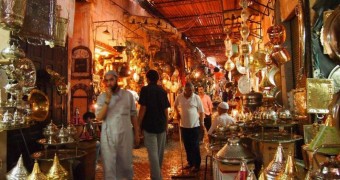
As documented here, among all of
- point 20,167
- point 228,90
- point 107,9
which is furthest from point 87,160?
point 228,90

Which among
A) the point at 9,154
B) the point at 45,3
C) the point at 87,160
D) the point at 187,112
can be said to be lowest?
the point at 87,160

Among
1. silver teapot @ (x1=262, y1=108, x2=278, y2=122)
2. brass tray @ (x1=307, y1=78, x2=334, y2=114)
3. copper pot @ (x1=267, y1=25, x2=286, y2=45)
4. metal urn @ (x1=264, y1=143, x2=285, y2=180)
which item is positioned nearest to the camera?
metal urn @ (x1=264, y1=143, x2=285, y2=180)

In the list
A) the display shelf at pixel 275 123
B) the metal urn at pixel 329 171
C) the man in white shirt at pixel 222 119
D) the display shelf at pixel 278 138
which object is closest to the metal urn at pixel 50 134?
the display shelf at pixel 278 138

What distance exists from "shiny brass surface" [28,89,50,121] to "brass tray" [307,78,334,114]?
3.38 metres

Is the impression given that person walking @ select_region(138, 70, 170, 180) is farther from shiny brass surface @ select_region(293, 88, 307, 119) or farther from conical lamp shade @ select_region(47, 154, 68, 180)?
shiny brass surface @ select_region(293, 88, 307, 119)

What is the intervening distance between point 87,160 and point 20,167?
1954 millimetres

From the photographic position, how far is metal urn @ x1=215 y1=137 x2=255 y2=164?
8.28 ft

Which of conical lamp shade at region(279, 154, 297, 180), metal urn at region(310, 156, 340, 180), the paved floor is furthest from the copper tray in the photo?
the paved floor

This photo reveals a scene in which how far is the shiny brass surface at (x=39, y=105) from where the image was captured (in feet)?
12.7

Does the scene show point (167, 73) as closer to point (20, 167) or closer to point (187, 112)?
point (187, 112)

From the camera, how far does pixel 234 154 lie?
2594mm

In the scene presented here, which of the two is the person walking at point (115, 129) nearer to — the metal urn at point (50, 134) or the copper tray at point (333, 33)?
the metal urn at point (50, 134)

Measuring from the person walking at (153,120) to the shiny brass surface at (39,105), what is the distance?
143 centimetres

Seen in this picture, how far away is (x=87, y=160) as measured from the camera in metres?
4.56
